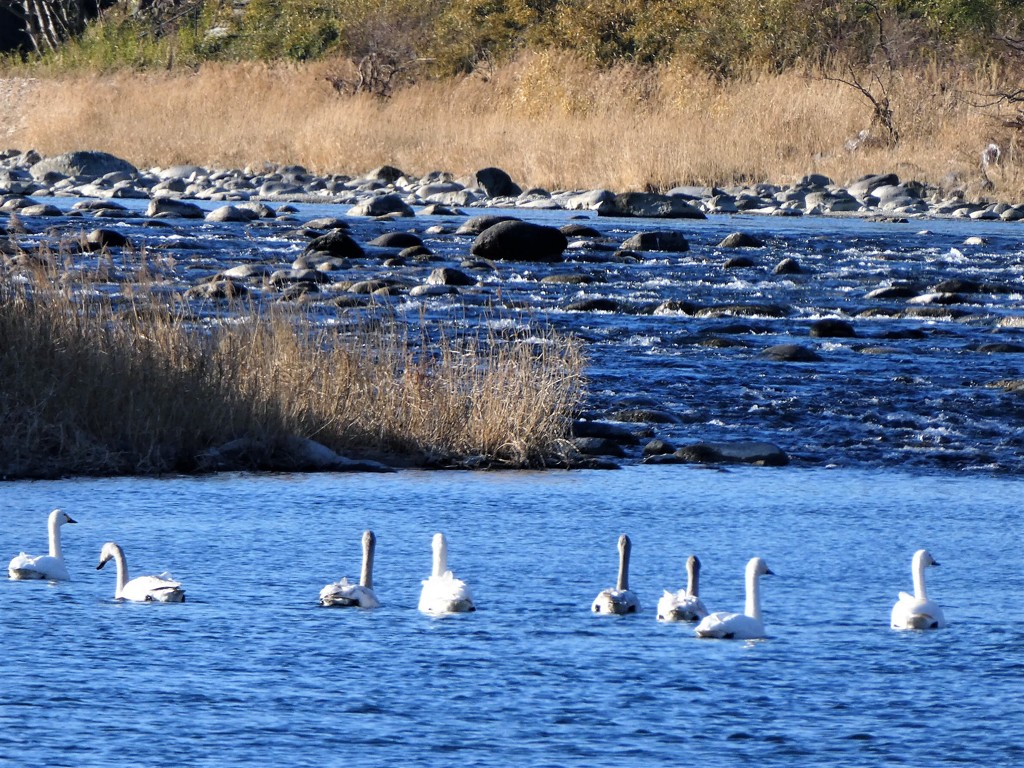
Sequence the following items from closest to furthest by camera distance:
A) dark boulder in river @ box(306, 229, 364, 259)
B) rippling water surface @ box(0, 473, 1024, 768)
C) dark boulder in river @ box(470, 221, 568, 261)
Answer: rippling water surface @ box(0, 473, 1024, 768) < dark boulder in river @ box(306, 229, 364, 259) < dark boulder in river @ box(470, 221, 568, 261)

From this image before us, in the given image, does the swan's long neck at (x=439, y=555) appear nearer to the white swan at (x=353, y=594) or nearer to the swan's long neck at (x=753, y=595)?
the white swan at (x=353, y=594)

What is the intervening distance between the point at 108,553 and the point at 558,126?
2656 cm

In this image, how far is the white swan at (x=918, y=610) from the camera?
275 inches

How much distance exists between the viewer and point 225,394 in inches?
415

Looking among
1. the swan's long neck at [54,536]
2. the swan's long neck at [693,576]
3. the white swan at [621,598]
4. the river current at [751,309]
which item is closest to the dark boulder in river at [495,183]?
the river current at [751,309]

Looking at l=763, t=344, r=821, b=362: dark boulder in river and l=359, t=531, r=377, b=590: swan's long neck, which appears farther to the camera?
l=763, t=344, r=821, b=362: dark boulder in river

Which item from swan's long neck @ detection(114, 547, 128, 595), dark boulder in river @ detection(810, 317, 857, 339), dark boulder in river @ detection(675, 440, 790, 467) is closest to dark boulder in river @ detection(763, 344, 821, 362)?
dark boulder in river @ detection(810, 317, 857, 339)

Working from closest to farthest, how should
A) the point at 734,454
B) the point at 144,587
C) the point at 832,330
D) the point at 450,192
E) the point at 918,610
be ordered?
the point at 918,610 < the point at 144,587 < the point at 734,454 < the point at 832,330 < the point at 450,192

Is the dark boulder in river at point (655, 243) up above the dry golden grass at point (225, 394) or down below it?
above

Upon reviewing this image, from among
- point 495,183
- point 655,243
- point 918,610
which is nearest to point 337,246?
point 655,243

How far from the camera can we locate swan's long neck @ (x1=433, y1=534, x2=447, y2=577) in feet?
24.3

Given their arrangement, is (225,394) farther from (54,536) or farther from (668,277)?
(668,277)

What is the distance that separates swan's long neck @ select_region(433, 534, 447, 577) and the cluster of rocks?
20771 millimetres

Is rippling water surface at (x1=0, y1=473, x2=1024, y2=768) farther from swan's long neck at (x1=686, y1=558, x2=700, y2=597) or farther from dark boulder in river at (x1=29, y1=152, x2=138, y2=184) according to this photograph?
dark boulder in river at (x1=29, y1=152, x2=138, y2=184)
